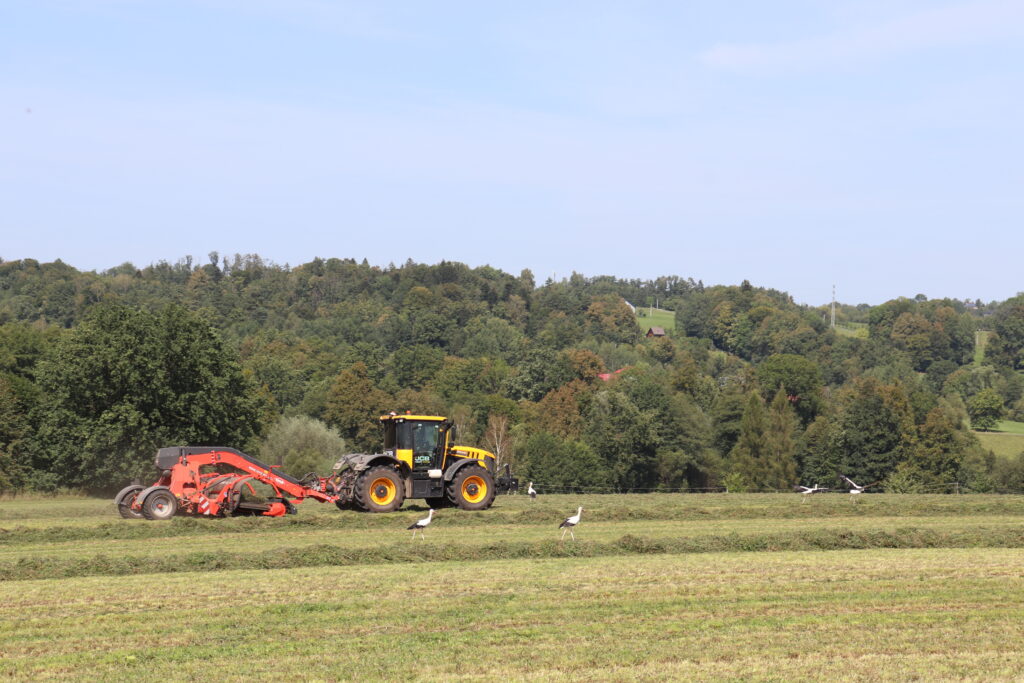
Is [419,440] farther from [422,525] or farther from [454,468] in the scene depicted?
[422,525]

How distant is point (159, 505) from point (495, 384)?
85.8m

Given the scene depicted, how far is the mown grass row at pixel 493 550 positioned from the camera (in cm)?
1625

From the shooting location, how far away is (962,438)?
76500 millimetres

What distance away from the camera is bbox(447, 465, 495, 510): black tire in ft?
80.4

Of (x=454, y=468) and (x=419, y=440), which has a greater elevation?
(x=419, y=440)

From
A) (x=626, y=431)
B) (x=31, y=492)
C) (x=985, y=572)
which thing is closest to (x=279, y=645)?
(x=985, y=572)

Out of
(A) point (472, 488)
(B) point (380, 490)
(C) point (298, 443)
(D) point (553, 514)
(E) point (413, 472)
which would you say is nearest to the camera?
(D) point (553, 514)

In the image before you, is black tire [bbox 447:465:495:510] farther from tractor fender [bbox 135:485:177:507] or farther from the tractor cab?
tractor fender [bbox 135:485:177:507]

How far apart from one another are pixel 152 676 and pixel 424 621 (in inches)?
128

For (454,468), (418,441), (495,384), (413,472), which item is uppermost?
(495,384)

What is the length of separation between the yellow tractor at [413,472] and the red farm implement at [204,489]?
120 centimetres

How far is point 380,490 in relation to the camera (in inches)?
949

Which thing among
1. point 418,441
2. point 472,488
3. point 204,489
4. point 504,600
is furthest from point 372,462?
point 504,600

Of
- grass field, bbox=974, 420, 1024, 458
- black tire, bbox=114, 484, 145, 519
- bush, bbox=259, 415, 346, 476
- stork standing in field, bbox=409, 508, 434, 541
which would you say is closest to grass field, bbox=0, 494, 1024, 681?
stork standing in field, bbox=409, 508, 434, 541
